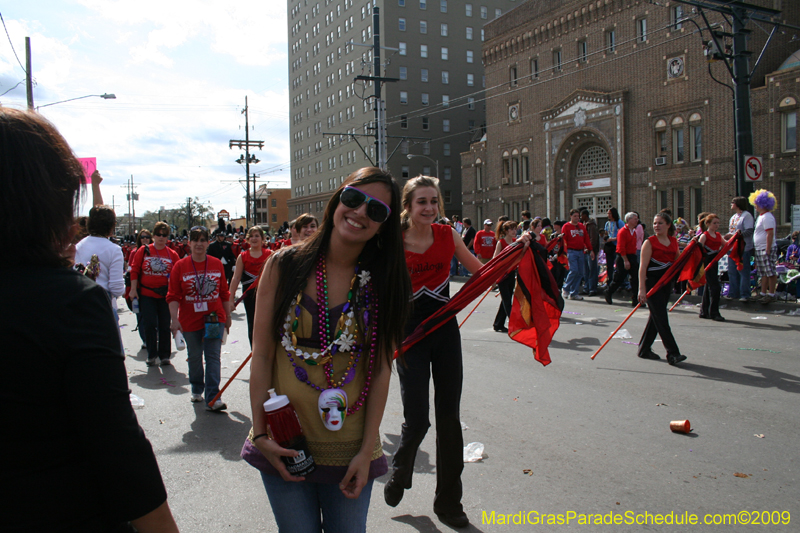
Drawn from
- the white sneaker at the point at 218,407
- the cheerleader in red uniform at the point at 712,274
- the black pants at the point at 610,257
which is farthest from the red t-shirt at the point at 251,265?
the black pants at the point at 610,257

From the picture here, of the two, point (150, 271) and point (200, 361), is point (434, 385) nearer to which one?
point (200, 361)

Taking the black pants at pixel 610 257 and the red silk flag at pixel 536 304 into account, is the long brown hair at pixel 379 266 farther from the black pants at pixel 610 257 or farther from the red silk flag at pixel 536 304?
the black pants at pixel 610 257

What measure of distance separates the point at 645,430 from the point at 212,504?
3.55 metres

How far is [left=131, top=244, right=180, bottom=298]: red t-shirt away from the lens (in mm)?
8344

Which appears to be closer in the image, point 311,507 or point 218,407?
point 311,507

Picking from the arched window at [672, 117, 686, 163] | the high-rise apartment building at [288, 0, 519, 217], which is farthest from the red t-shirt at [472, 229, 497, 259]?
the high-rise apartment building at [288, 0, 519, 217]

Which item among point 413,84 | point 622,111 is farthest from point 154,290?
point 413,84

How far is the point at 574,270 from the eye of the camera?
14.3m

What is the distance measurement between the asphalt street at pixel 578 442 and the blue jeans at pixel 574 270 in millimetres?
5865

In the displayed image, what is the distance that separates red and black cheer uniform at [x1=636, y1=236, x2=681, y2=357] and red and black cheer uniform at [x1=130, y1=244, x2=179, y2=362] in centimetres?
673

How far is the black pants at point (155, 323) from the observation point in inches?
332

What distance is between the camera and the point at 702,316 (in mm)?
11070

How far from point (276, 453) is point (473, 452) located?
290 cm

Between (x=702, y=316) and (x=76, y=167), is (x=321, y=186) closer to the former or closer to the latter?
(x=702, y=316)
